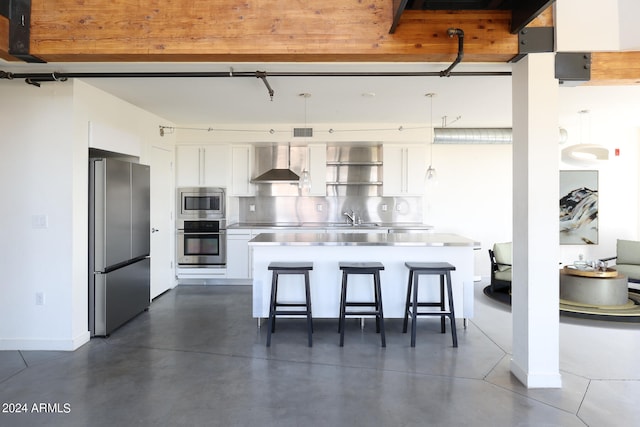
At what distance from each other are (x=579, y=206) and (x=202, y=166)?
6.37 m

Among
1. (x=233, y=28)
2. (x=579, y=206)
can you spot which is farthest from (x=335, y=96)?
→ (x=579, y=206)

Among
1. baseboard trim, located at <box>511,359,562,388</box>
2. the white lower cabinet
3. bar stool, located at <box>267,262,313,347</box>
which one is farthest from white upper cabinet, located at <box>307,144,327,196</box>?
baseboard trim, located at <box>511,359,562,388</box>

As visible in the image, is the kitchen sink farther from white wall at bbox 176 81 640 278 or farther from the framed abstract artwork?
the framed abstract artwork

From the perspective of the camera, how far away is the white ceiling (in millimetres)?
3395

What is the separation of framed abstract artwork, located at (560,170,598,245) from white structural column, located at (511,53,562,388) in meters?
4.39

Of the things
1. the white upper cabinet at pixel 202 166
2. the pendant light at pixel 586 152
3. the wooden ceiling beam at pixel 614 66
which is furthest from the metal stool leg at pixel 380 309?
the pendant light at pixel 586 152

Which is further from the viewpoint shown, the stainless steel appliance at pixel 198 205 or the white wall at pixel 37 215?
the stainless steel appliance at pixel 198 205

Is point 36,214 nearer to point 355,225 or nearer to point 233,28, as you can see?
point 233,28

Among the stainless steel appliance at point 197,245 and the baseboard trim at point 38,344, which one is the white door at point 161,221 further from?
the baseboard trim at point 38,344

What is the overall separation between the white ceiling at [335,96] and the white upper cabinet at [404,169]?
494mm

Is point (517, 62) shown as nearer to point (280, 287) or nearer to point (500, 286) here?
point (280, 287)

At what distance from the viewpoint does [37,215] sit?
11.6ft

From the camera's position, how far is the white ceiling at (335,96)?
134 inches

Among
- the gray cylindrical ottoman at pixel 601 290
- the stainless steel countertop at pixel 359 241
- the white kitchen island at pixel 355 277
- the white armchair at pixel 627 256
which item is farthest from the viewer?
the white armchair at pixel 627 256
